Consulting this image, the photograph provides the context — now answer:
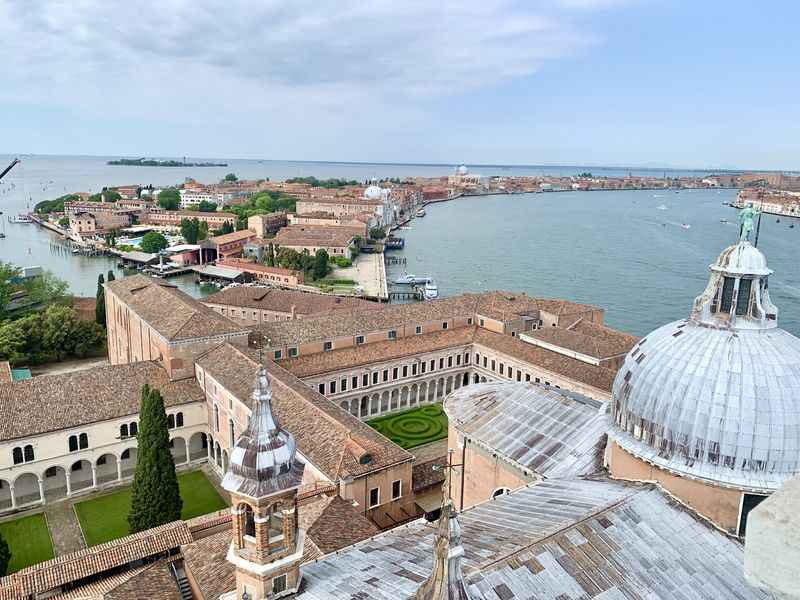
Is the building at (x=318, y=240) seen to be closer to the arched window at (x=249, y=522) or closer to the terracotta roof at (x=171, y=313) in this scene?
the terracotta roof at (x=171, y=313)

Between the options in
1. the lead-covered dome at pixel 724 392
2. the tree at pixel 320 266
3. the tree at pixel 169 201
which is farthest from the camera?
the tree at pixel 169 201

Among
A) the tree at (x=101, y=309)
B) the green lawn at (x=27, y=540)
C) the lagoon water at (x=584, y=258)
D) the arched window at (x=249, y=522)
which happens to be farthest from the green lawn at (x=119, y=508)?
the lagoon water at (x=584, y=258)

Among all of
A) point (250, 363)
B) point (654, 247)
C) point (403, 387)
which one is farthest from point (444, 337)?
point (654, 247)

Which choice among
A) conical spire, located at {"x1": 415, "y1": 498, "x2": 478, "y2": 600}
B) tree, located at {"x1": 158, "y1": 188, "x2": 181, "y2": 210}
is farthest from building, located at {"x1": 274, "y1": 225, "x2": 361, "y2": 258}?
conical spire, located at {"x1": 415, "y1": 498, "x2": 478, "y2": 600}

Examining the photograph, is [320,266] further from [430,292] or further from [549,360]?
[549,360]

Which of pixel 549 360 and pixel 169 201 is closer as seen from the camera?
pixel 549 360

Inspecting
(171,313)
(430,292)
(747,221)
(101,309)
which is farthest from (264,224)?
(747,221)
